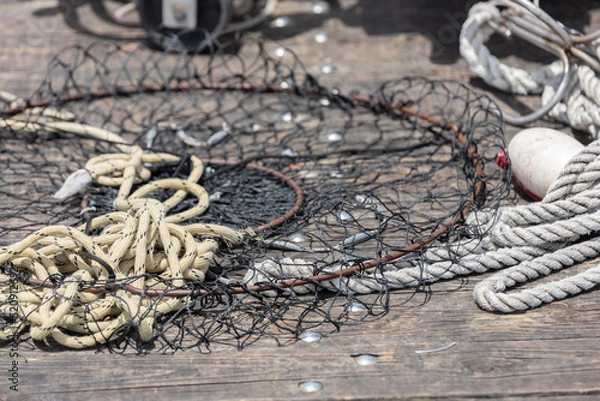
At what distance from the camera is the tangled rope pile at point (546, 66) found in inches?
119

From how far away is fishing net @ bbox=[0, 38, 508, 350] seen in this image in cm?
219

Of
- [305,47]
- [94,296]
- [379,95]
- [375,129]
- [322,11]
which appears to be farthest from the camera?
[322,11]

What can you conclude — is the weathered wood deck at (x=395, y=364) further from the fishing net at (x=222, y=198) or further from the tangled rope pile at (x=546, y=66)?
the tangled rope pile at (x=546, y=66)

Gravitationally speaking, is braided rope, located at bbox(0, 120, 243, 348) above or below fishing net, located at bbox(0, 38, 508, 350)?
above

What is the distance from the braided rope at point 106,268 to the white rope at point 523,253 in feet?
0.76

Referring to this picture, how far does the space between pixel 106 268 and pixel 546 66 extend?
2.34 metres

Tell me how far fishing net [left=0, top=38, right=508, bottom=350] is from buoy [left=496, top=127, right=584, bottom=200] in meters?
0.09

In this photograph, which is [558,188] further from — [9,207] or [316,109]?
[9,207]

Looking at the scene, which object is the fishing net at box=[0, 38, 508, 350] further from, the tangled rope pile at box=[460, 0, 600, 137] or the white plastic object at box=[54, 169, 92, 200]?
the tangled rope pile at box=[460, 0, 600, 137]

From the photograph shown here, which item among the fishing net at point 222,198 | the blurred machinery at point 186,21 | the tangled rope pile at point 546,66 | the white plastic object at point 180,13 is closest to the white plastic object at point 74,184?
the fishing net at point 222,198

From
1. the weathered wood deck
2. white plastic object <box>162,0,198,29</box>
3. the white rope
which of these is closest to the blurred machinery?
white plastic object <box>162,0,198,29</box>

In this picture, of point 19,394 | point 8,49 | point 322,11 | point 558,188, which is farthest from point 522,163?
point 8,49

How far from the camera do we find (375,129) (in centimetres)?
338

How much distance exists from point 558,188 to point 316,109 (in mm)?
1392
